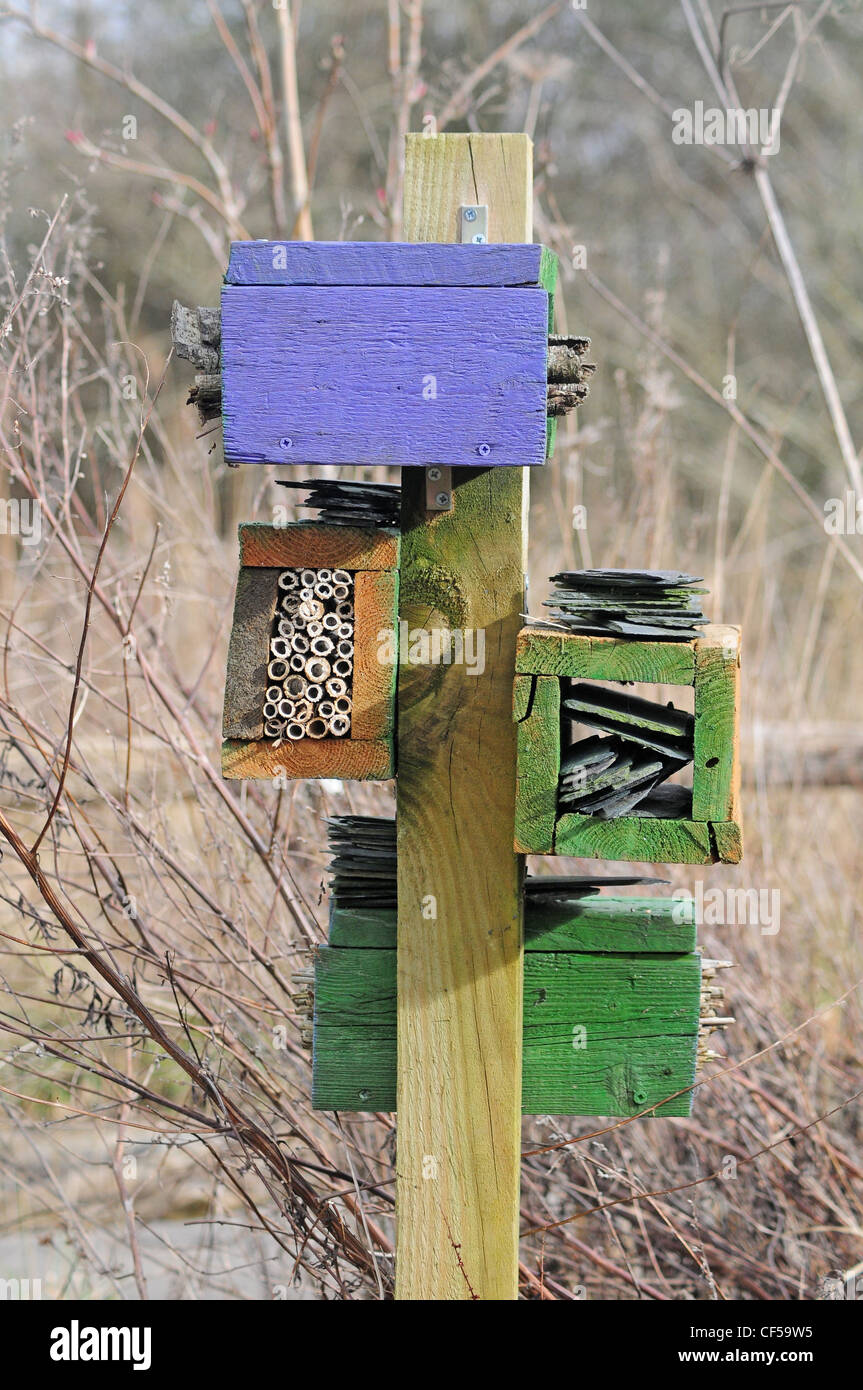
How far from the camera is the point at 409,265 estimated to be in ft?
4.56

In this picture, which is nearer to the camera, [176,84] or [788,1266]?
[788,1266]

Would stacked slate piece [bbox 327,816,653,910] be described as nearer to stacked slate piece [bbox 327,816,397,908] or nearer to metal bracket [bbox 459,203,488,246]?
stacked slate piece [bbox 327,816,397,908]

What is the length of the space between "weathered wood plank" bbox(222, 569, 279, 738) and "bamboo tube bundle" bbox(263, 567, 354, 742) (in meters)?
0.01

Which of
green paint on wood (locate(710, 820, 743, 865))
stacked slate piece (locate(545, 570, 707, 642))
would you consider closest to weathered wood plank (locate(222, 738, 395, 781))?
stacked slate piece (locate(545, 570, 707, 642))

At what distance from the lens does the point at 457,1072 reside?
5.16 ft

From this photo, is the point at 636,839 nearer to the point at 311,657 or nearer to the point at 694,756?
the point at 694,756

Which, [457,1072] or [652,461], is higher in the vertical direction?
[652,461]

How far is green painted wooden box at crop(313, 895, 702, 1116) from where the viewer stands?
1.62 metres

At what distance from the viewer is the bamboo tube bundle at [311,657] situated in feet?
4.80

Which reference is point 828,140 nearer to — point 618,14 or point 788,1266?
point 618,14

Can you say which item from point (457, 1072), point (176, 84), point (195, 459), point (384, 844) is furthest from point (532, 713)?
point (176, 84)

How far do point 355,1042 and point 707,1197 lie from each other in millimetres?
1404

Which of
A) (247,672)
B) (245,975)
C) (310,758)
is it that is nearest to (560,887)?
(310,758)

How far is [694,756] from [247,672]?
53 cm
